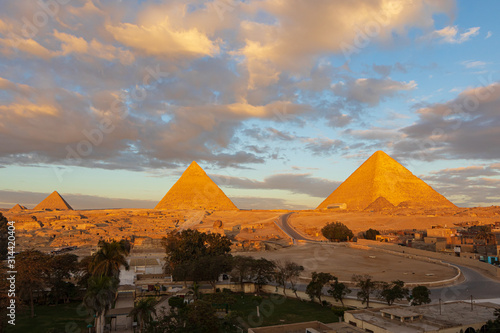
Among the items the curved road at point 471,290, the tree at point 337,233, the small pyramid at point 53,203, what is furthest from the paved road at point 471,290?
the small pyramid at point 53,203

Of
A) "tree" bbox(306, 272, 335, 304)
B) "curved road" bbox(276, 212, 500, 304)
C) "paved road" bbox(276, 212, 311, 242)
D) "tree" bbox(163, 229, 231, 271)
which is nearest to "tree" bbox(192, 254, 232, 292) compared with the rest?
"tree" bbox(163, 229, 231, 271)

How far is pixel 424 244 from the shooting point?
52906 mm

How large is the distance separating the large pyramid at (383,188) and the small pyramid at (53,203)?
110m

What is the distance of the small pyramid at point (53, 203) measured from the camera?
141625 mm

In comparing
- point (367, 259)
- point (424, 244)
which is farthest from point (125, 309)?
point (424, 244)

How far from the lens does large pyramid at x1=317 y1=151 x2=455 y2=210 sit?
146 m

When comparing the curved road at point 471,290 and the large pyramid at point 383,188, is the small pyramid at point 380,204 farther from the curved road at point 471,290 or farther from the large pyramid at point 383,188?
the curved road at point 471,290

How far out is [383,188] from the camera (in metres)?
149

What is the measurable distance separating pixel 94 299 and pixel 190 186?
15480 cm

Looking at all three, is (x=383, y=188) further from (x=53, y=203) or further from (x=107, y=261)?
(x=107, y=261)

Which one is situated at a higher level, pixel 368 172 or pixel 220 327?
pixel 368 172

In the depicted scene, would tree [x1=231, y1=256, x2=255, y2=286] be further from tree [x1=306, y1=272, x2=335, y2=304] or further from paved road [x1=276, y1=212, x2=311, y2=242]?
paved road [x1=276, y1=212, x2=311, y2=242]

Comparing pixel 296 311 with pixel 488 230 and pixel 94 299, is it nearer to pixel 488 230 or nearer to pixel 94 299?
pixel 94 299

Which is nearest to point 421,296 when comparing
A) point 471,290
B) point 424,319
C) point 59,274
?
point 424,319
